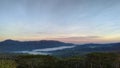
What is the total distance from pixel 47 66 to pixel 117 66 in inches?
362

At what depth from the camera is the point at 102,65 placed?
34094 millimetres

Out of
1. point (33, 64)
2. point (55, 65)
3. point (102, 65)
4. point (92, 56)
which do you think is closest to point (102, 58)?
point (92, 56)

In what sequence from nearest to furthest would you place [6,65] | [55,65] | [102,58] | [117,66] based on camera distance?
[6,65], [117,66], [55,65], [102,58]

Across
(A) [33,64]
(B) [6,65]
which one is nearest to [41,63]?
(A) [33,64]

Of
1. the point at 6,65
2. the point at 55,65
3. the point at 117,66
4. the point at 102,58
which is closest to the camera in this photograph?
the point at 6,65

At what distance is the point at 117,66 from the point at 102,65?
2.32 meters

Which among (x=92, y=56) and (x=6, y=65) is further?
(x=92, y=56)

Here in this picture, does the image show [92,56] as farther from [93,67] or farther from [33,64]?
[33,64]

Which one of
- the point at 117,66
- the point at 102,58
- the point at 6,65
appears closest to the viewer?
the point at 6,65

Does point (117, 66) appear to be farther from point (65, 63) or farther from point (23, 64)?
point (23, 64)

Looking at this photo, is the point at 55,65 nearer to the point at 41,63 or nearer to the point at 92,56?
the point at 41,63

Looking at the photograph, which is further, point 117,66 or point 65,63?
point 65,63

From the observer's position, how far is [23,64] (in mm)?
34469

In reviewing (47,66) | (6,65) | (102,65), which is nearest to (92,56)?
(102,65)
